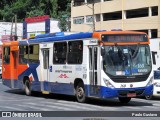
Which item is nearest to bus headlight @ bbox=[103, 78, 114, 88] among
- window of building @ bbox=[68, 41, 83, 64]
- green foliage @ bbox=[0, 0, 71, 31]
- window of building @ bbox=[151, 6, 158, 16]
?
window of building @ bbox=[68, 41, 83, 64]

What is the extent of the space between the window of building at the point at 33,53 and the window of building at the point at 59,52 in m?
1.91

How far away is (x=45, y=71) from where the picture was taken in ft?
73.4

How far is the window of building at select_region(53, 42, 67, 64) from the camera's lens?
20672 millimetres

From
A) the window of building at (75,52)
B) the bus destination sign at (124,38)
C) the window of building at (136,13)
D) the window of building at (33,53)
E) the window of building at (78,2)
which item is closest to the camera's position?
the bus destination sign at (124,38)

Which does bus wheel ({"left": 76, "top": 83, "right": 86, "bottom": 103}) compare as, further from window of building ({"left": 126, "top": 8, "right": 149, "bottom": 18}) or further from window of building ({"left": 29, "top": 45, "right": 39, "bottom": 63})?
window of building ({"left": 126, "top": 8, "right": 149, "bottom": 18})

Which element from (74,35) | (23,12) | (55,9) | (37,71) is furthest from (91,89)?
(23,12)

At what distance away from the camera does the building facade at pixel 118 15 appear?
199 ft

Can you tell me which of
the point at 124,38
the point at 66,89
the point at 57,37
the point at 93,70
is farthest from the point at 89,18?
the point at 93,70

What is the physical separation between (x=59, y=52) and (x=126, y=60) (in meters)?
3.98

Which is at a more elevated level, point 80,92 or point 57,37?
point 57,37

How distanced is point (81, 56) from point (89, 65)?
0.73 meters

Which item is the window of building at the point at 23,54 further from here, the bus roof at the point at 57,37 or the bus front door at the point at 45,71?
the bus front door at the point at 45,71

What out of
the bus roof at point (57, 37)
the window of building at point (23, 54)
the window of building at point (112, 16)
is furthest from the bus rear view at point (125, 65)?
the window of building at point (112, 16)

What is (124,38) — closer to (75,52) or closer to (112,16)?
(75,52)
